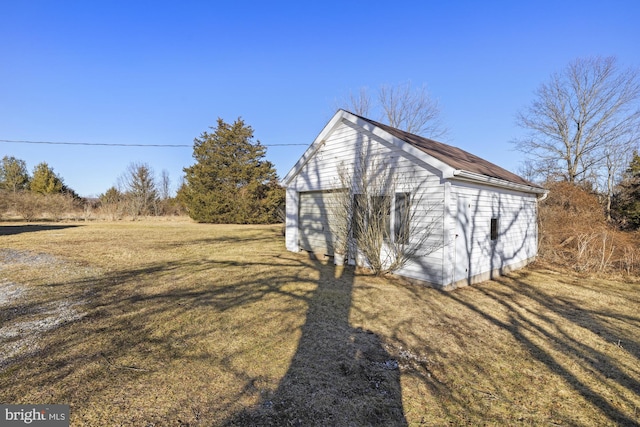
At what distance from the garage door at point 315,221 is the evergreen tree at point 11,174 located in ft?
125

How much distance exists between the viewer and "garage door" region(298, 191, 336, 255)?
986 centimetres

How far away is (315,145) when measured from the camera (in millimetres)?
9891

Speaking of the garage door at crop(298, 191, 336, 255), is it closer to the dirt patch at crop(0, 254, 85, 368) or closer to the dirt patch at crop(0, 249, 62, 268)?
the dirt patch at crop(0, 254, 85, 368)

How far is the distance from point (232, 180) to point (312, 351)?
28805 mm

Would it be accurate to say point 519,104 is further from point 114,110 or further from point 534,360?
Answer: point 114,110

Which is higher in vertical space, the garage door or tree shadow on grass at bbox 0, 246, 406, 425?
the garage door

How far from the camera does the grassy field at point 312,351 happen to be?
2.64 m

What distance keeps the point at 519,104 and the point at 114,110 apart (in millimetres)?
29014

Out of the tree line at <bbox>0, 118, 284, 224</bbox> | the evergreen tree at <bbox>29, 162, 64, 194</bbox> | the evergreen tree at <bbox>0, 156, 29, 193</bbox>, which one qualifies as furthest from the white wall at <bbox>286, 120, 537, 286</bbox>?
the evergreen tree at <bbox>0, 156, 29, 193</bbox>

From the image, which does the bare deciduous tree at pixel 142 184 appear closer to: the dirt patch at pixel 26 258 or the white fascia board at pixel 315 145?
the dirt patch at pixel 26 258

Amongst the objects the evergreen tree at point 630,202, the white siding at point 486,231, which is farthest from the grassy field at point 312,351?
the evergreen tree at point 630,202

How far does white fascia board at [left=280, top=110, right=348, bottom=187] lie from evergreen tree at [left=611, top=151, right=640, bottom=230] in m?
15.6

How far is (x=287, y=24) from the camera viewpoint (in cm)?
1427

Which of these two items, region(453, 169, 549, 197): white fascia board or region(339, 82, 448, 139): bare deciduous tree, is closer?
region(453, 169, 549, 197): white fascia board
